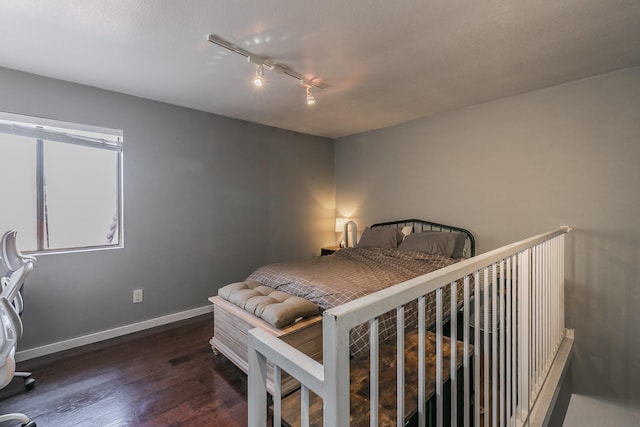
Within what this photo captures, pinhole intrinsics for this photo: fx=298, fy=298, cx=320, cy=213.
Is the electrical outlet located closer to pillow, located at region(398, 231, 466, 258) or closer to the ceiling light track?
the ceiling light track

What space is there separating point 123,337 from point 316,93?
9.60 ft

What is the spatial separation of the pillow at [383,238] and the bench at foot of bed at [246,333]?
172 centimetres

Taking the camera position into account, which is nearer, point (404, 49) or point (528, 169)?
point (404, 49)

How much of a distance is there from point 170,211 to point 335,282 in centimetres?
196

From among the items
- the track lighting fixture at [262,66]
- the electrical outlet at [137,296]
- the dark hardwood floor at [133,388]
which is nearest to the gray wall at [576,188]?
the track lighting fixture at [262,66]

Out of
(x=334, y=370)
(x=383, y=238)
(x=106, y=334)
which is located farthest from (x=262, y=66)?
(x=106, y=334)

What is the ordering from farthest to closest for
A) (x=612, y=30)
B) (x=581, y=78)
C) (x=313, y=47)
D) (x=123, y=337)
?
(x=123, y=337) < (x=581, y=78) < (x=313, y=47) < (x=612, y=30)

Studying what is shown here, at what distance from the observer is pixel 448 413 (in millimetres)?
1436

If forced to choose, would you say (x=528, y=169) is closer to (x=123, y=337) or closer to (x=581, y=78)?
(x=581, y=78)

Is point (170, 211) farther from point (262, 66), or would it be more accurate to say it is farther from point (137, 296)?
point (262, 66)

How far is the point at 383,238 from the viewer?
3625mm

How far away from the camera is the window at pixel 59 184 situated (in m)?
2.45

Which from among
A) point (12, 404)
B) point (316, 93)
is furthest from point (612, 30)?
point (12, 404)

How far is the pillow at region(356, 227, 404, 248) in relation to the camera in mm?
3570
